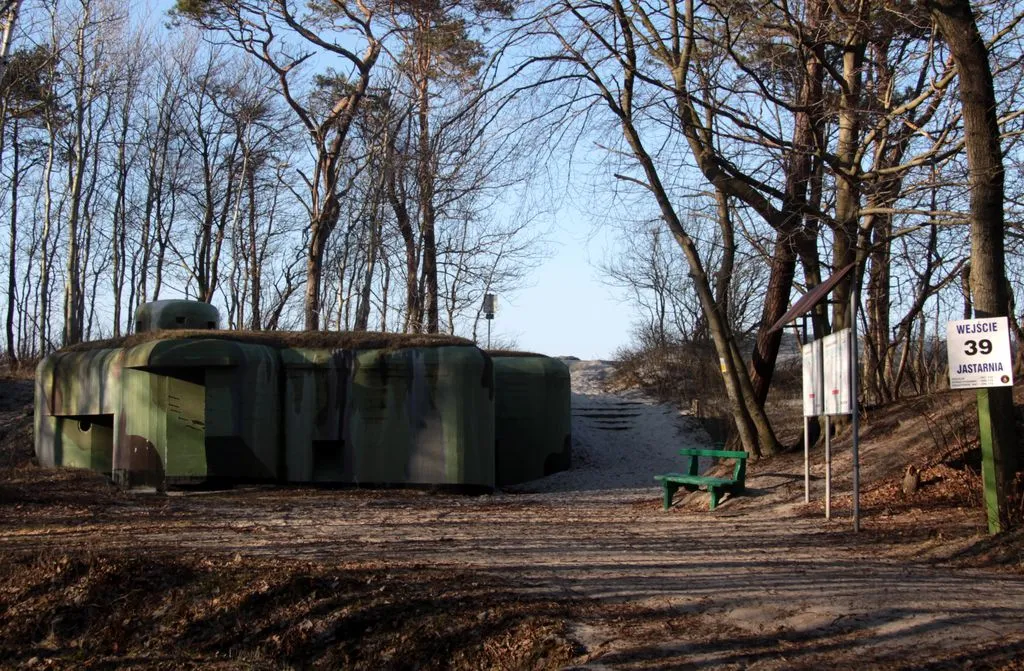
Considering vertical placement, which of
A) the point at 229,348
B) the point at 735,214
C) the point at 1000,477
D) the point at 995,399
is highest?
the point at 735,214

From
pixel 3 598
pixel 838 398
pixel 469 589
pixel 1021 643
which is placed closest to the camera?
pixel 1021 643

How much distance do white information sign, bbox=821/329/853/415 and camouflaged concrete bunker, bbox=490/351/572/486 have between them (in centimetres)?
1022

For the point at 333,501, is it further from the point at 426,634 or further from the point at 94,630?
the point at 426,634

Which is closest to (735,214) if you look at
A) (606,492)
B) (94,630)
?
(606,492)

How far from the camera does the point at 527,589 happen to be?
623cm

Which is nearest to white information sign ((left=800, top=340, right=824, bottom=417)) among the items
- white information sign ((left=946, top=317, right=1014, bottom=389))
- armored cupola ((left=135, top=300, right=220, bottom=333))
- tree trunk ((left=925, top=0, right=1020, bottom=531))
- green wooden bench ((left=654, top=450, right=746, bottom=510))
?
green wooden bench ((left=654, top=450, right=746, bottom=510))

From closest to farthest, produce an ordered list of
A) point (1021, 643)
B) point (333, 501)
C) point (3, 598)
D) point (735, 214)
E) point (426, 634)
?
point (1021, 643) → point (426, 634) → point (3, 598) → point (333, 501) → point (735, 214)

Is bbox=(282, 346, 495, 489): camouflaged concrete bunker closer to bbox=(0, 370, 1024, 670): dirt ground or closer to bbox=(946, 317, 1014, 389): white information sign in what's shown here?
bbox=(0, 370, 1024, 670): dirt ground

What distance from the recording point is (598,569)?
→ 23.0 feet

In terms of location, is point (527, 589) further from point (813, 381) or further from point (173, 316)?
point (173, 316)

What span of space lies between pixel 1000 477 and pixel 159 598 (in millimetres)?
6109

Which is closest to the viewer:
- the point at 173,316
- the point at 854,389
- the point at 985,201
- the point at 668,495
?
the point at 985,201

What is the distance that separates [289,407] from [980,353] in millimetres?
10275

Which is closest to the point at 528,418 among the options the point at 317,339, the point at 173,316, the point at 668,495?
the point at 317,339
